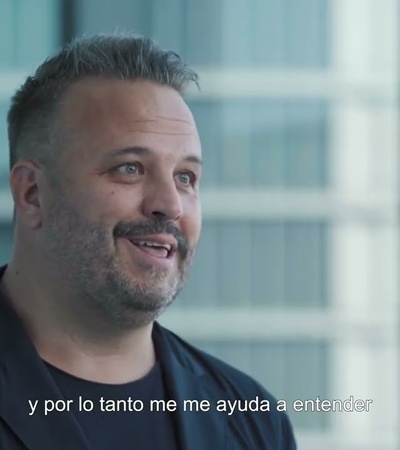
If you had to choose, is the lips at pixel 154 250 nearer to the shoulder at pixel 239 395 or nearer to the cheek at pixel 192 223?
the cheek at pixel 192 223

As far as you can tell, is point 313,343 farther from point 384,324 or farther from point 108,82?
point 108,82

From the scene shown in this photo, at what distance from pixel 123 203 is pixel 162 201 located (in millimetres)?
45

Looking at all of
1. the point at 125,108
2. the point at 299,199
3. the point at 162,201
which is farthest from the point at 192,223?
the point at 299,199

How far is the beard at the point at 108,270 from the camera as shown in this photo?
1.17 meters

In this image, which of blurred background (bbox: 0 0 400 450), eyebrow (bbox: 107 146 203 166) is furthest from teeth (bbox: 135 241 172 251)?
blurred background (bbox: 0 0 400 450)

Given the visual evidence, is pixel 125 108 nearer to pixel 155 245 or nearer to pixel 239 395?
pixel 155 245

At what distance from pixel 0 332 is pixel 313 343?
14.9 feet

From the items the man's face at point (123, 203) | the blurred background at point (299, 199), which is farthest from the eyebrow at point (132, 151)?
the blurred background at point (299, 199)

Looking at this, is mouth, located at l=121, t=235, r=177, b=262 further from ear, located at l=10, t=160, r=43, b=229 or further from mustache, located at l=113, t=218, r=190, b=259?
ear, located at l=10, t=160, r=43, b=229

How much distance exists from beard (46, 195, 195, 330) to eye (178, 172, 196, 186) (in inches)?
2.5

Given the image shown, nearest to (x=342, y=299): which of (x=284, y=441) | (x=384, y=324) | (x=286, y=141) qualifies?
(x=384, y=324)

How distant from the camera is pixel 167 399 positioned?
1229 mm

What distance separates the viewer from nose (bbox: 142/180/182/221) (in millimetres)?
1166

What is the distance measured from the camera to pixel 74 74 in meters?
1.25
